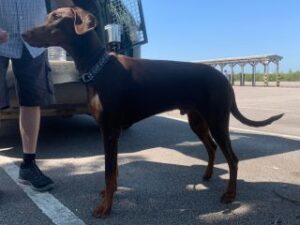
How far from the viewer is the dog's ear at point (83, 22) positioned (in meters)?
3.22

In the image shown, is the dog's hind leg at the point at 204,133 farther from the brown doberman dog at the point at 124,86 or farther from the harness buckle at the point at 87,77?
the harness buckle at the point at 87,77

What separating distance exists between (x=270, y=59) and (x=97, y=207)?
86.8ft

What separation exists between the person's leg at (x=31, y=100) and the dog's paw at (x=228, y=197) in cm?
146

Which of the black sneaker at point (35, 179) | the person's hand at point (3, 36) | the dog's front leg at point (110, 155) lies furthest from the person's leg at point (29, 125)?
the dog's front leg at point (110, 155)

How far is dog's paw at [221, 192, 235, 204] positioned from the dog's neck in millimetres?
1455

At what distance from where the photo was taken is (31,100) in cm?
375

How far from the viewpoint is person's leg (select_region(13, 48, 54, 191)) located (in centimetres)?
369

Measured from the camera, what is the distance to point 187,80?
3574 millimetres

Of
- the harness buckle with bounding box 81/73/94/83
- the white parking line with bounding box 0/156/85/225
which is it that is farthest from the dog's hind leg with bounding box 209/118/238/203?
the white parking line with bounding box 0/156/85/225

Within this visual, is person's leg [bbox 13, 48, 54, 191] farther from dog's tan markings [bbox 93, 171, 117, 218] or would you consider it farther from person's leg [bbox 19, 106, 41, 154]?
dog's tan markings [bbox 93, 171, 117, 218]

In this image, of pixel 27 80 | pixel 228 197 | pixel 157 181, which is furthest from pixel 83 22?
pixel 228 197

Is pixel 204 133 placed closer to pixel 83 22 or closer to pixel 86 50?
pixel 86 50

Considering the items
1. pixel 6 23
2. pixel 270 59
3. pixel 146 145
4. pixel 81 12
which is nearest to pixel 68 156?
pixel 146 145

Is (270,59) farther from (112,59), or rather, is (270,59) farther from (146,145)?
(112,59)
